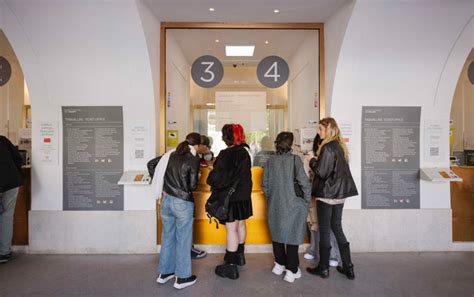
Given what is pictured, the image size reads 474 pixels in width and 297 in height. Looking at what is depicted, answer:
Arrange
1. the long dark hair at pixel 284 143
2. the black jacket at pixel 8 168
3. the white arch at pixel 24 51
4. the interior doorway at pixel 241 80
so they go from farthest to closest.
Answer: the interior doorway at pixel 241 80 → the white arch at pixel 24 51 → the black jacket at pixel 8 168 → the long dark hair at pixel 284 143

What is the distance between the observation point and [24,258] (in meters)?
3.46

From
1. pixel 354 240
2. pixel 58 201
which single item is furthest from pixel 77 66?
pixel 354 240

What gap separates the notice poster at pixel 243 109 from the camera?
400cm

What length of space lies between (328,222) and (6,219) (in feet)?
12.8

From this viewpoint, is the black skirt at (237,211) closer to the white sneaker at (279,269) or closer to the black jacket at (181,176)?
the black jacket at (181,176)

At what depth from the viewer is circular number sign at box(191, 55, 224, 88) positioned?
4047 millimetres

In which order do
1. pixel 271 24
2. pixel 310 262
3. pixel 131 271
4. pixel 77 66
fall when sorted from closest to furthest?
pixel 131 271, pixel 310 262, pixel 77 66, pixel 271 24

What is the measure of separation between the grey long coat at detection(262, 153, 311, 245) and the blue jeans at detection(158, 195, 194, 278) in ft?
2.94

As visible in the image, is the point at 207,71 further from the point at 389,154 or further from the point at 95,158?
the point at 389,154

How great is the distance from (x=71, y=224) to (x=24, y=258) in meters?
0.68

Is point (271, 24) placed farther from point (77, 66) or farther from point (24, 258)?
point (24, 258)

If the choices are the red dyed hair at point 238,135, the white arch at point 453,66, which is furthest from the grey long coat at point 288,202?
the white arch at point 453,66

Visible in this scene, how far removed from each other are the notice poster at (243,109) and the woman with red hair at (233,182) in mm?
1138

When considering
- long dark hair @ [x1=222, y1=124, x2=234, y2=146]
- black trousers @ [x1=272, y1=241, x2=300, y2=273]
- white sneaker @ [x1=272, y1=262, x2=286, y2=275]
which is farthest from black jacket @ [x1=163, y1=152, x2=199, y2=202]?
white sneaker @ [x1=272, y1=262, x2=286, y2=275]
